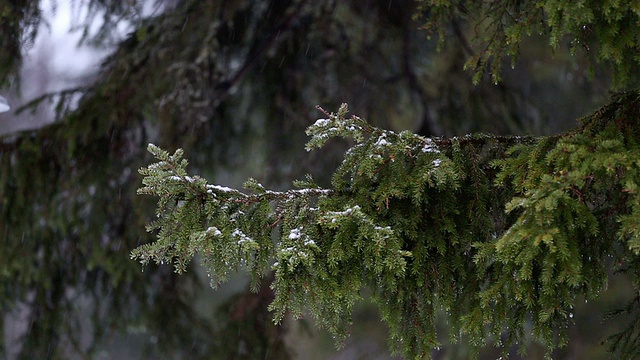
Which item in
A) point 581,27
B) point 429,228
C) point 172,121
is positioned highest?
point 172,121

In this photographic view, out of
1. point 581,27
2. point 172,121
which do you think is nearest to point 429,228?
point 581,27

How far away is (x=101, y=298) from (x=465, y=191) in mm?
3675

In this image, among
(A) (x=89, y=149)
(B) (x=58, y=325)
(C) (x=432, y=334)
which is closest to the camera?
(C) (x=432, y=334)

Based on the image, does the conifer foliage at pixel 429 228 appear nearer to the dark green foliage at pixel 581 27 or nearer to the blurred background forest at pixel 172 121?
the dark green foliage at pixel 581 27

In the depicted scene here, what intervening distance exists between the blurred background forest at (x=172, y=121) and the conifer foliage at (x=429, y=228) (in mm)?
2297

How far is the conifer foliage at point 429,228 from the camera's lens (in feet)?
7.02

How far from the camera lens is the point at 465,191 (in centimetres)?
256

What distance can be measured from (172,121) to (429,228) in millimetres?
2806

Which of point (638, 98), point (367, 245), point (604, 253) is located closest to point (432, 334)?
point (367, 245)

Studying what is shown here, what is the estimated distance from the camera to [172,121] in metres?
4.84

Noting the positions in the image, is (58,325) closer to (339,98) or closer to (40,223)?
(40,223)

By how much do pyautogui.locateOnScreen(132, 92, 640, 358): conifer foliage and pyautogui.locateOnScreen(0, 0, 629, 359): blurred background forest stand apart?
2.30m

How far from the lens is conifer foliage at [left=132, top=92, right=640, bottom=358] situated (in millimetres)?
2141

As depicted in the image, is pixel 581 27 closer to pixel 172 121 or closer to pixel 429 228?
pixel 429 228
